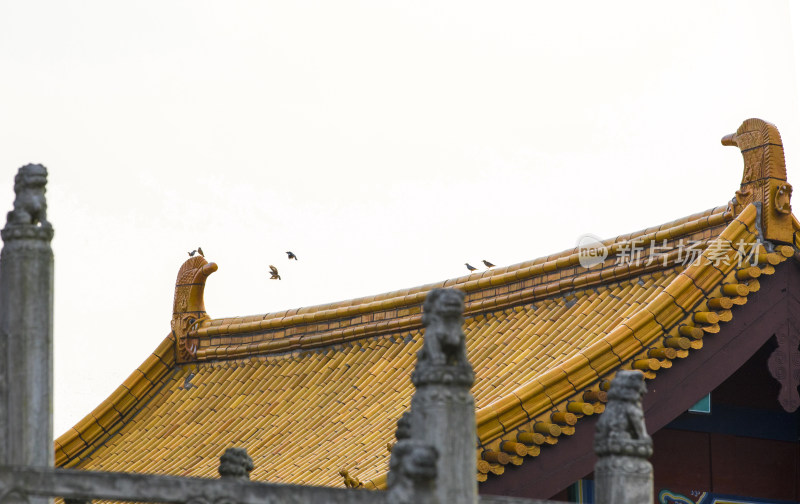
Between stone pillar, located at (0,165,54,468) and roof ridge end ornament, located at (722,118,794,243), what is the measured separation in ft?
21.7

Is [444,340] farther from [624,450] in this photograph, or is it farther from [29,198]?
[29,198]

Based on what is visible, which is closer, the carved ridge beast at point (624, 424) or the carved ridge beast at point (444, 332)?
the carved ridge beast at point (444, 332)

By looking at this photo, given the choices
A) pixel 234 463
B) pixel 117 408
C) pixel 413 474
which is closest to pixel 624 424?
pixel 413 474

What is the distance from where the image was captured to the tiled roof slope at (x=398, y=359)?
11.1 metres

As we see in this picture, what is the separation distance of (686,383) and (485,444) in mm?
1709

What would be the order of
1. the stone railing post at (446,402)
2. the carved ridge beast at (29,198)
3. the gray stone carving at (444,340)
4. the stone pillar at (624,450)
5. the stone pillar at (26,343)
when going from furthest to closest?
1. the stone pillar at (624,450)
2. the carved ridge beast at (29,198)
3. the stone pillar at (26,343)
4. the gray stone carving at (444,340)
5. the stone railing post at (446,402)

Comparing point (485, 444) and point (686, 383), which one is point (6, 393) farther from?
point (686, 383)

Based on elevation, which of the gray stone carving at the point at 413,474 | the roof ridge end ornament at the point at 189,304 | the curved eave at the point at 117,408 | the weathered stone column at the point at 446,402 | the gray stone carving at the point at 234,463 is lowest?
the gray stone carving at the point at 413,474

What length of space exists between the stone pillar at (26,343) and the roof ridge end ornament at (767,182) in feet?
21.7

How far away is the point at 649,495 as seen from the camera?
745cm

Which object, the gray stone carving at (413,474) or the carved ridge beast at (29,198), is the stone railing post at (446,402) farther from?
the carved ridge beast at (29,198)

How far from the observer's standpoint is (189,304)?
16891 millimetres

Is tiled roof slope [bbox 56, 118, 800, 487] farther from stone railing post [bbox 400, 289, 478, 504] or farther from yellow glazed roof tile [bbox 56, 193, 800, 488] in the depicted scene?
stone railing post [bbox 400, 289, 478, 504]

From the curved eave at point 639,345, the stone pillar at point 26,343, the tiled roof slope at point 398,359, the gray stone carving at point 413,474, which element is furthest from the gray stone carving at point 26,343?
the curved eave at point 639,345
